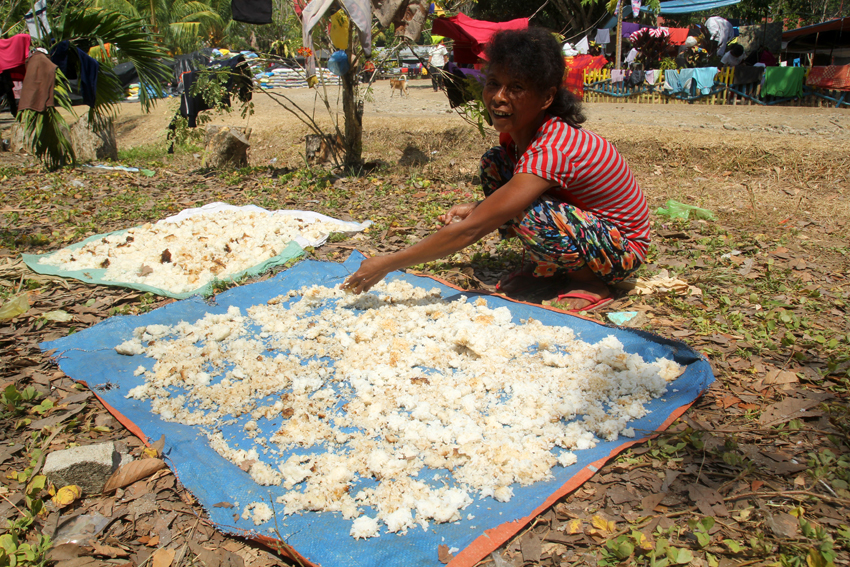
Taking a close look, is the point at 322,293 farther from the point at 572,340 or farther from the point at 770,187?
the point at 770,187

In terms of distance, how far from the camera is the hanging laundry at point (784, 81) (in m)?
11.1

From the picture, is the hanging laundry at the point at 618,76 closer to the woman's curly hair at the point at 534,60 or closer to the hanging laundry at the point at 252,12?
the hanging laundry at the point at 252,12

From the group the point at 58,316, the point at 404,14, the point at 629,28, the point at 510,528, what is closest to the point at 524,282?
the point at 510,528

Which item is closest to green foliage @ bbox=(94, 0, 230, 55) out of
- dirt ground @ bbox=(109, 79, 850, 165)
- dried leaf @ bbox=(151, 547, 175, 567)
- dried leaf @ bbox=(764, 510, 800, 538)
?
dirt ground @ bbox=(109, 79, 850, 165)

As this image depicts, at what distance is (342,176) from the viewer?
6.38 meters

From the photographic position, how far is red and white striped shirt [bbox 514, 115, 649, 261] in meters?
2.60

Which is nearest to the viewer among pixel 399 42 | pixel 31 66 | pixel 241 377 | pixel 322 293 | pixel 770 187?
pixel 241 377

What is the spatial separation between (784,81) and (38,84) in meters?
13.2

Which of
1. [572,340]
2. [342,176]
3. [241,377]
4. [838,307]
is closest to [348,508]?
[241,377]

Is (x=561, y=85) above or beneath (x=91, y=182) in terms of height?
above

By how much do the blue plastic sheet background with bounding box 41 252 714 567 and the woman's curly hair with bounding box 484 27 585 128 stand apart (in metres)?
1.12

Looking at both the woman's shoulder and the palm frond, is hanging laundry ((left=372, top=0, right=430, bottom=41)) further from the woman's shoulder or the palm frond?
→ the palm frond

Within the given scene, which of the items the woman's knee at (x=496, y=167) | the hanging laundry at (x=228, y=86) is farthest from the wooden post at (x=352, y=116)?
the woman's knee at (x=496, y=167)

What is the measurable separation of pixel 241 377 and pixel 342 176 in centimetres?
430
